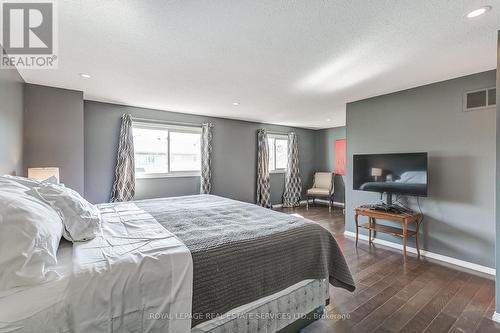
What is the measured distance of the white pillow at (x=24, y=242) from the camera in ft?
3.15

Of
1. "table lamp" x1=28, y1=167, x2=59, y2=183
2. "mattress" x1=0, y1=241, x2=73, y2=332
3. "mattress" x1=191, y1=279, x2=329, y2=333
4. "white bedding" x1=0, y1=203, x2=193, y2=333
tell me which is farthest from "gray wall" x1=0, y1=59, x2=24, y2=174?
"mattress" x1=191, y1=279, x2=329, y2=333

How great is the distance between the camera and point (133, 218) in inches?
81.7

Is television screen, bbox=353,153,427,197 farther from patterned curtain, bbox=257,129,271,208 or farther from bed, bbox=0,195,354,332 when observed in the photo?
patterned curtain, bbox=257,129,271,208

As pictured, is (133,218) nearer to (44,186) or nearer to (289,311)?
(44,186)

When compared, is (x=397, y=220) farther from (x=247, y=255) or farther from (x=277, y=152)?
(x=277, y=152)

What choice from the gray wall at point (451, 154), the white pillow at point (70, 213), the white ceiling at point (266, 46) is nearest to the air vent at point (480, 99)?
the gray wall at point (451, 154)

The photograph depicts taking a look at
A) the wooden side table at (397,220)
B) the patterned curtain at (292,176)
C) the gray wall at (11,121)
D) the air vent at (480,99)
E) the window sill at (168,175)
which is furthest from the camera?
the patterned curtain at (292,176)

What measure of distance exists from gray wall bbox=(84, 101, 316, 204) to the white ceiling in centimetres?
64

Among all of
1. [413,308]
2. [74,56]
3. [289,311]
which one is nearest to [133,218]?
[289,311]

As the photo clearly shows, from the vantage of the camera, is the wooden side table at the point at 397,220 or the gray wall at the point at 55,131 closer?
the wooden side table at the point at 397,220

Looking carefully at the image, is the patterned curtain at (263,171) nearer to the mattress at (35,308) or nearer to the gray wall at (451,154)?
the gray wall at (451,154)

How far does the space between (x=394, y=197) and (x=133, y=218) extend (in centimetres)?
356
